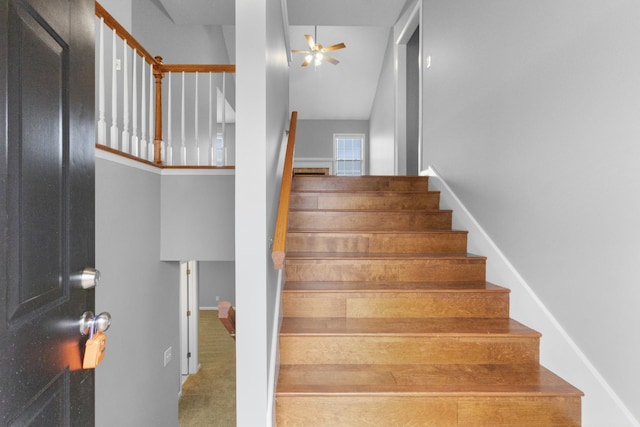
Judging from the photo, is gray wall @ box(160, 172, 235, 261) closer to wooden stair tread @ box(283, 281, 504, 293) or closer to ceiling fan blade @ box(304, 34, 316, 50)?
wooden stair tread @ box(283, 281, 504, 293)

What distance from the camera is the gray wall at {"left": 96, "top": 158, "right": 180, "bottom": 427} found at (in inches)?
86.9

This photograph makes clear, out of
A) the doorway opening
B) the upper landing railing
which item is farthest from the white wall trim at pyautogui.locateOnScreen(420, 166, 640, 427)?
the doorway opening

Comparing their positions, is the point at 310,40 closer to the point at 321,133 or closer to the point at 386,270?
the point at 321,133

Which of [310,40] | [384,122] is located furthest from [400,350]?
[384,122]

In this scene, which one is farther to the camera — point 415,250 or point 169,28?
point 169,28

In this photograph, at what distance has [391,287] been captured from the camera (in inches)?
84.7

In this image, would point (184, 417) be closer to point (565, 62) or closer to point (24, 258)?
point (24, 258)

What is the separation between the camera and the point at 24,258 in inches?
26.8

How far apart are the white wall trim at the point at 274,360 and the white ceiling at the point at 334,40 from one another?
378 centimetres

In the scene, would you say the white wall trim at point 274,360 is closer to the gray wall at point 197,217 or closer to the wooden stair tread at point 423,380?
the wooden stair tread at point 423,380

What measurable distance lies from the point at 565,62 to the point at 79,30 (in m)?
1.97

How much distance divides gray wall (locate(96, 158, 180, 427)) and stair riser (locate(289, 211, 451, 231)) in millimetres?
1185

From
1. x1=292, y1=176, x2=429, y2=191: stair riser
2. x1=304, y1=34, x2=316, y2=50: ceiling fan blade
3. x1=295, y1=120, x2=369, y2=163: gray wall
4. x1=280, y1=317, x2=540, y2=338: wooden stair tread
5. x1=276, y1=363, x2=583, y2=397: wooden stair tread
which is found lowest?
x1=276, y1=363, x2=583, y2=397: wooden stair tread

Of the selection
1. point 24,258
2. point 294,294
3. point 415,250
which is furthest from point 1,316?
point 415,250
